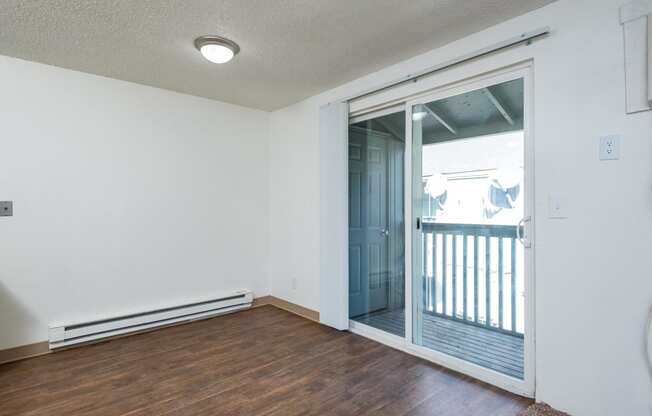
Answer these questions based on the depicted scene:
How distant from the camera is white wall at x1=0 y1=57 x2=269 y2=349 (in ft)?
9.39

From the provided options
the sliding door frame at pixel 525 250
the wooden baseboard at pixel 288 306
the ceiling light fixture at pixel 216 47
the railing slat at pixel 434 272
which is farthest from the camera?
the wooden baseboard at pixel 288 306

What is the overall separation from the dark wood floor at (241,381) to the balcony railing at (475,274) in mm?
464

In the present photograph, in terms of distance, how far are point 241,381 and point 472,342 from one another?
5.68 feet

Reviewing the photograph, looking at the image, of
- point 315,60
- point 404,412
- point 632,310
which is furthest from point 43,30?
point 632,310

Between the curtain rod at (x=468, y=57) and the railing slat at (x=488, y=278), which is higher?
the curtain rod at (x=468, y=57)

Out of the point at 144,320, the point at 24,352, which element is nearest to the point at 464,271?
the point at 144,320

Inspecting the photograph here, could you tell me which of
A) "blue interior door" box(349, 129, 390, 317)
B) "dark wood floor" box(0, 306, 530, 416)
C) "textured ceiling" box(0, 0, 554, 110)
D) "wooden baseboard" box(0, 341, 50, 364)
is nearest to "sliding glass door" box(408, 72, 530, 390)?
"dark wood floor" box(0, 306, 530, 416)

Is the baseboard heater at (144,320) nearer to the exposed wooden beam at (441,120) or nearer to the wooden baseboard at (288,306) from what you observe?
the wooden baseboard at (288,306)

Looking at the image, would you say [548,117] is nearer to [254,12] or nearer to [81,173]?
[254,12]

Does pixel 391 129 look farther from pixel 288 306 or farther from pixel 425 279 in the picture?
pixel 288 306

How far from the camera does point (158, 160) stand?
3582mm

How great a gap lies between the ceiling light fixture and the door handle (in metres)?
2.38

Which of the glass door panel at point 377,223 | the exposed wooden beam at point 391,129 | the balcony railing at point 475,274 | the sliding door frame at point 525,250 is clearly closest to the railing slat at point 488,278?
the balcony railing at point 475,274

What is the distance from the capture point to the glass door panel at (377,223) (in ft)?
10.2
